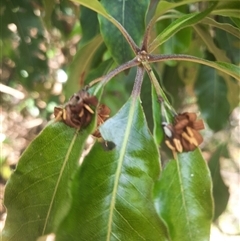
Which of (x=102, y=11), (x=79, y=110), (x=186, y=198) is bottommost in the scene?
(x=186, y=198)

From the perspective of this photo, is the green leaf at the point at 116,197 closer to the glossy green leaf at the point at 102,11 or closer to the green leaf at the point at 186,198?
the green leaf at the point at 186,198

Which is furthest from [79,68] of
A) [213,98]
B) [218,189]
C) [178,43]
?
[218,189]

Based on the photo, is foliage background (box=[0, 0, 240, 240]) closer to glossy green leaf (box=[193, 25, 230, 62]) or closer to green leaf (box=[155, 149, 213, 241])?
glossy green leaf (box=[193, 25, 230, 62])

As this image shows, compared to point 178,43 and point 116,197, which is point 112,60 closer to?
point 178,43

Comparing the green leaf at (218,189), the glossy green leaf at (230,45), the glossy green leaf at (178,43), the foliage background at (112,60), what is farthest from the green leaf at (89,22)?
the green leaf at (218,189)

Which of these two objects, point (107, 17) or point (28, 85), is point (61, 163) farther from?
point (28, 85)
